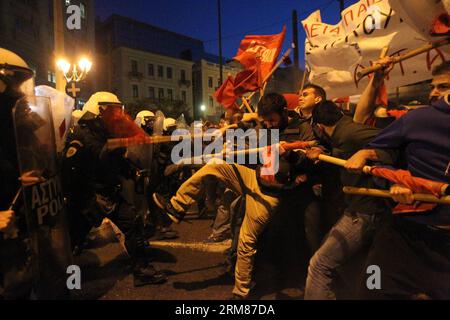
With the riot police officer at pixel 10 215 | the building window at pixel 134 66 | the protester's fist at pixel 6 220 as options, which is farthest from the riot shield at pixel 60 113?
the building window at pixel 134 66

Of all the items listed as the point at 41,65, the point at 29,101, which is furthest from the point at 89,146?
the point at 41,65

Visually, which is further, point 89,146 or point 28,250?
point 89,146

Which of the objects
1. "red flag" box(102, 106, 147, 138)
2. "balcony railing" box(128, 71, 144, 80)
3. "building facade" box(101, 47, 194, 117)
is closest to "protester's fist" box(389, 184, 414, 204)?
"red flag" box(102, 106, 147, 138)

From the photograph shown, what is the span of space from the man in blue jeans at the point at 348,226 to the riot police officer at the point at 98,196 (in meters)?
1.97

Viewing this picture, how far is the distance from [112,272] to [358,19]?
451 centimetres

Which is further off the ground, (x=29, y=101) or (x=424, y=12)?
(x=424, y=12)

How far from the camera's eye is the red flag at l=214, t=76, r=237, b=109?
17.4 ft

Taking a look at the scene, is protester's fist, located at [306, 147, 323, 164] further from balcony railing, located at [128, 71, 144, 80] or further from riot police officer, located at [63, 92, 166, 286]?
balcony railing, located at [128, 71, 144, 80]

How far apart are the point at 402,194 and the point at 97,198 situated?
3.21m

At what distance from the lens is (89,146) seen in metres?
3.82

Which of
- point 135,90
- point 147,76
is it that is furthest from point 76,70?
point 147,76

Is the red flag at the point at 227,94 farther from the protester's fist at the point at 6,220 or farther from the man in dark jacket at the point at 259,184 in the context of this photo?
the protester's fist at the point at 6,220

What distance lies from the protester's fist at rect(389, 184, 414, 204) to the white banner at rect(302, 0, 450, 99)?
1405mm
